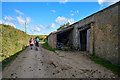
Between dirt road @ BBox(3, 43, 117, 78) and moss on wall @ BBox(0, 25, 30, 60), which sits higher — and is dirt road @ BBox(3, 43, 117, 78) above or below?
below

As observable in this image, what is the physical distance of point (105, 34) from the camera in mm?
5664

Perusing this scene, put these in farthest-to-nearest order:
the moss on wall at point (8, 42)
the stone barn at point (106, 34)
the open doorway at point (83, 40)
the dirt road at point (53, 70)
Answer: the open doorway at point (83, 40) → the moss on wall at point (8, 42) → the stone barn at point (106, 34) → the dirt road at point (53, 70)

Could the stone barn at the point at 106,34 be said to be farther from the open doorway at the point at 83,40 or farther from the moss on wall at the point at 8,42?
the moss on wall at the point at 8,42

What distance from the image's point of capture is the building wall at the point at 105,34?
492 cm

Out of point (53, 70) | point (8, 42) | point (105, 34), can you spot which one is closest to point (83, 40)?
point (105, 34)

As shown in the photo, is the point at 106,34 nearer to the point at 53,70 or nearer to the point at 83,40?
the point at 83,40

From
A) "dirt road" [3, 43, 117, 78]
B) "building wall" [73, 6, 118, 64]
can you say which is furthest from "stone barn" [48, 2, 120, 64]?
"dirt road" [3, 43, 117, 78]

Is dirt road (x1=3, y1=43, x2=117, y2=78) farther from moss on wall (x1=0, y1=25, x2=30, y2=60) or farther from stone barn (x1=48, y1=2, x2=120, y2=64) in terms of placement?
moss on wall (x1=0, y1=25, x2=30, y2=60)

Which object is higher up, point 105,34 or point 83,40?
point 105,34

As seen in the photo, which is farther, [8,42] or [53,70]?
[8,42]

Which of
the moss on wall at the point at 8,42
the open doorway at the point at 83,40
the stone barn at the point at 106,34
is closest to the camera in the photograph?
the stone barn at the point at 106,34

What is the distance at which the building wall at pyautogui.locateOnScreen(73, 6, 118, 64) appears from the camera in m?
4.92

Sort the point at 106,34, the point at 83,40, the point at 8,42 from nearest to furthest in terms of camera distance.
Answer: the point at 106,34
the point at 8,42
the point at 83,40

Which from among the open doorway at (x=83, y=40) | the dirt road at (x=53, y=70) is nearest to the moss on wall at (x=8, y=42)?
the dirt road at (x=53, y=70)
